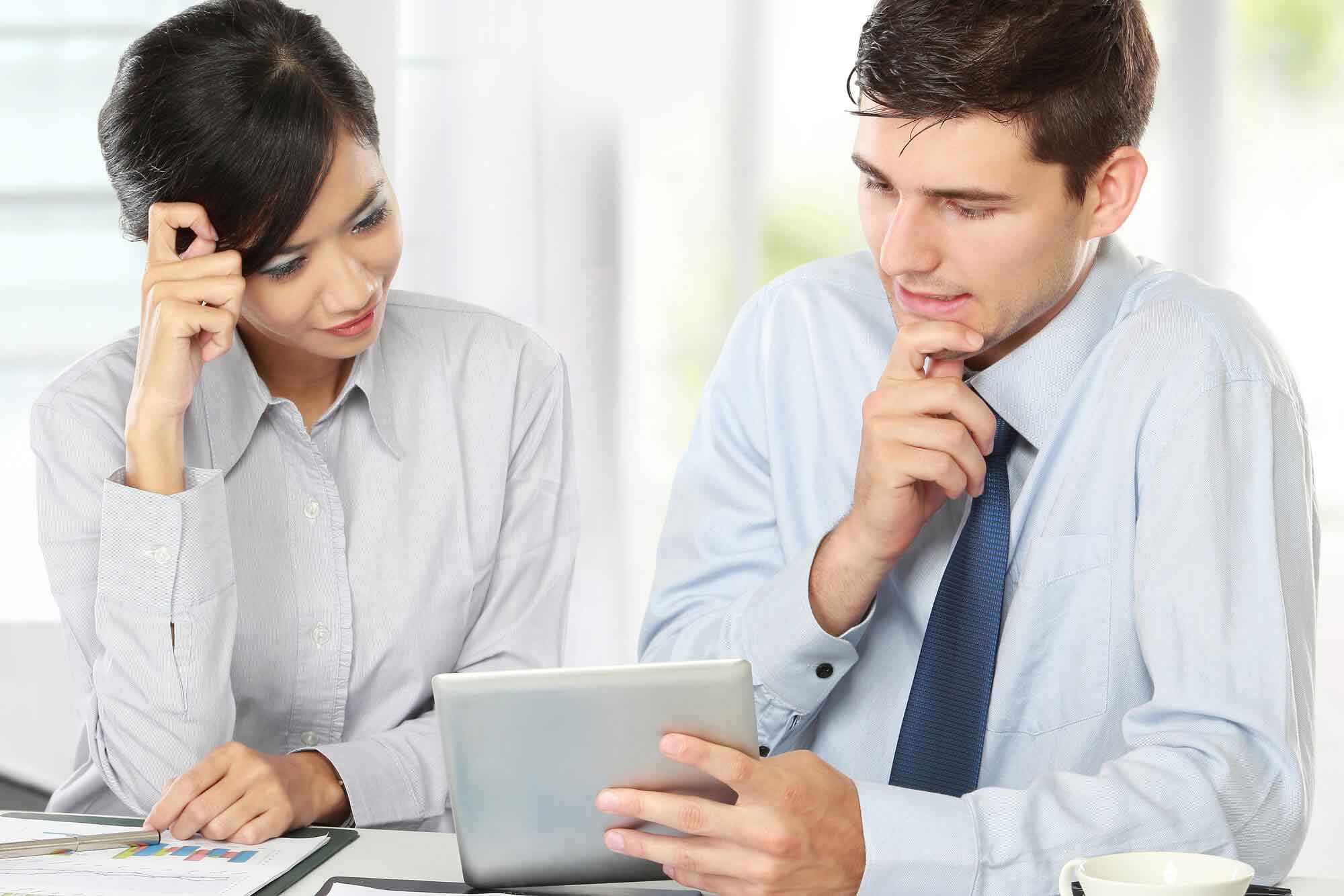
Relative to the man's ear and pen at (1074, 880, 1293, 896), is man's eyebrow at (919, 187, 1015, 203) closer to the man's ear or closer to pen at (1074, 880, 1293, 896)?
the man's ear

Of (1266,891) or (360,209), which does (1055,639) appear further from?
(360,209)

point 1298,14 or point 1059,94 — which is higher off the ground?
point 1298,14

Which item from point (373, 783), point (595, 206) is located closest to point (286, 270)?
point (373, 783)

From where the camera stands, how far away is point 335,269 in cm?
147

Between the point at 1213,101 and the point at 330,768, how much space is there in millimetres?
2386

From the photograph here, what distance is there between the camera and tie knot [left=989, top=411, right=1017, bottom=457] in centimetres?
132

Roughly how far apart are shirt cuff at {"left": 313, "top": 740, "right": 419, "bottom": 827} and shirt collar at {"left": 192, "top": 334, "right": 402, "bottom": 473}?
374mm

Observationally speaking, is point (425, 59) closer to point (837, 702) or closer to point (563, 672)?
point (837, 702)

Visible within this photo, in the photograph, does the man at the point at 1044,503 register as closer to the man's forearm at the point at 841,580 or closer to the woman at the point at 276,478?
the man's forearm at the point at 841,580

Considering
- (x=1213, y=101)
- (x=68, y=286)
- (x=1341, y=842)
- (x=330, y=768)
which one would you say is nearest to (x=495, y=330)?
(x=330, y=768)

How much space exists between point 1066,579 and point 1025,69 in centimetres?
50

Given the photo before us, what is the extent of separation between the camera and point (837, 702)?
142cm

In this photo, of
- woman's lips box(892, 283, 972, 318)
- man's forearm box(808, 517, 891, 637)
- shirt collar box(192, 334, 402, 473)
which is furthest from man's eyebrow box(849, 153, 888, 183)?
shirt collar box(192, 334, 402, 473)

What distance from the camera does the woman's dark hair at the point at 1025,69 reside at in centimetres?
120
